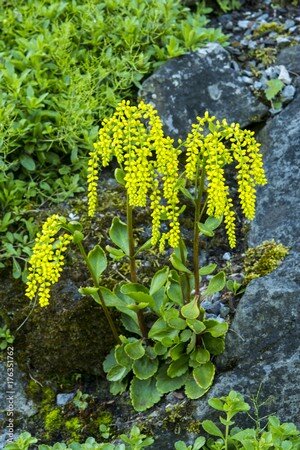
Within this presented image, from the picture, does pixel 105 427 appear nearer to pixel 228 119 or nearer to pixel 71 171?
pixel 71 171

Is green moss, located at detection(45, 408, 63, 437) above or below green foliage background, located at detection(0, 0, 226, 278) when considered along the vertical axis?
below

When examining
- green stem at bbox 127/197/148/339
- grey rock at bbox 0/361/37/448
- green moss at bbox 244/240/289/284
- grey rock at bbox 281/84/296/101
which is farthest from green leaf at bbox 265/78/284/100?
grey rock at bbox 0/361/37/448

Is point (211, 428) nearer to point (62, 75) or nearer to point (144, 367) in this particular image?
point (144, 367)

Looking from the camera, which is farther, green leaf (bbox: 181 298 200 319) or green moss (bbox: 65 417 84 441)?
green moss (bbox: 65 417 84 441)

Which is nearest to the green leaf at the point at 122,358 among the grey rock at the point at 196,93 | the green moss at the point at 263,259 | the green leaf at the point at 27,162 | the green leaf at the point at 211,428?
the green leaf at the point at 211,428

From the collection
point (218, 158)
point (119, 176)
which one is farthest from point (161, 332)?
point (218, 158)

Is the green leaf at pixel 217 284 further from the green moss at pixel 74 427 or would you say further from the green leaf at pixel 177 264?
the green moss at pixel 74 427

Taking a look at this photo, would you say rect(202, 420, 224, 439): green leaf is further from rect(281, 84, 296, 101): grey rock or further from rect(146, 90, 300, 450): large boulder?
rect(281, 84, 296, 101): grey rock
